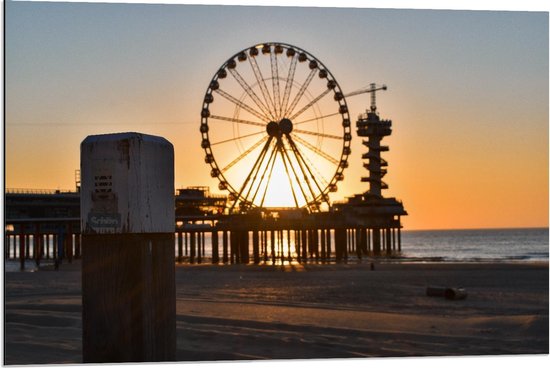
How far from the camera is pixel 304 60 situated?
4247 cm

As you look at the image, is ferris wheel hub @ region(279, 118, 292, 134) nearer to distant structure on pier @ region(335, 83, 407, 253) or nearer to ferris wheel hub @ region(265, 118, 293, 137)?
ferris wheel hub @ region(265, 118, 293, 137)

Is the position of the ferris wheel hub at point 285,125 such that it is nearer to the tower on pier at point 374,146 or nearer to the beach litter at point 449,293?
the beach litter at point 449,293

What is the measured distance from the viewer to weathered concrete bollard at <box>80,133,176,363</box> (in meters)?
2.19

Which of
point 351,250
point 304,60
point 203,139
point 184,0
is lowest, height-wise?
point 351,250

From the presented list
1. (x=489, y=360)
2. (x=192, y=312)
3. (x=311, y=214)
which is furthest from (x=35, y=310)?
(x=311, y=214)

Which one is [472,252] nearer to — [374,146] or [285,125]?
[374,146]

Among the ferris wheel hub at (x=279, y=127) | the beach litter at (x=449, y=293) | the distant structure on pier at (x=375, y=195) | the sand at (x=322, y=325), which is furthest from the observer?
Answer: the distant structure on pier at (x=375, y=195)

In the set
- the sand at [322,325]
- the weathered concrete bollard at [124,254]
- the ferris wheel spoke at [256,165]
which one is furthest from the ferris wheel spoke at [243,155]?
the weathered concrete bollard at [124,254]

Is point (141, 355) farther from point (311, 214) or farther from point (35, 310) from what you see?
point (311, 214)

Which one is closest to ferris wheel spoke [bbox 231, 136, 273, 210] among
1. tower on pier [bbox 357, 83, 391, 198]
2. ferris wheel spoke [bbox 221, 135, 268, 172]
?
ferris wheel spoke [bbox 221, 135, 268, 172]

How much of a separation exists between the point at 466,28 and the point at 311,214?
1673 inches

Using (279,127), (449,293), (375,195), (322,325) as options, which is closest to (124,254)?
(322,325)

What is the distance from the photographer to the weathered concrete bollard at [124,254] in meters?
2.19

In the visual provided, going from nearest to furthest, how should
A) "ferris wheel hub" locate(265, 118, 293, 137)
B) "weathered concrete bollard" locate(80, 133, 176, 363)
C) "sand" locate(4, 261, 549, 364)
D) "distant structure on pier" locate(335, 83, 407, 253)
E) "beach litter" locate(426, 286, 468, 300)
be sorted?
"weathered concrete bollard" locate(80, 133, 176, 363) → "sand" locate(4, 261, 549, 364) → "beach litter" locate(426, 286, 468, 300) → "ferris wheel hub" locate(265, 118, 293, 137) → "distant structure on pier" locate(335, 83, 407, 253)
